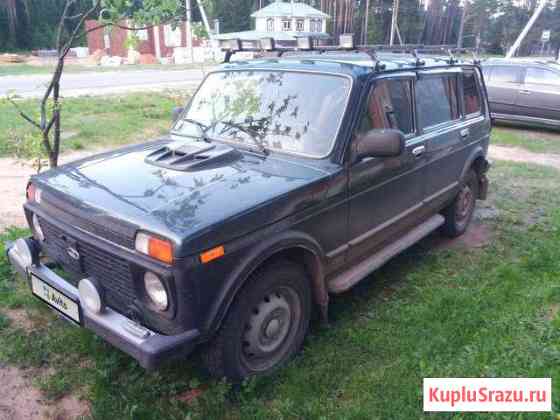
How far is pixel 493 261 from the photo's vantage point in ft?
16.3

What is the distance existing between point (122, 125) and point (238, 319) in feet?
29.9

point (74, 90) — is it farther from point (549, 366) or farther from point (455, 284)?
point (549, 366)

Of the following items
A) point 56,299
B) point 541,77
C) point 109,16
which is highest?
point 109,16

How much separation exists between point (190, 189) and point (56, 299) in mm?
1082

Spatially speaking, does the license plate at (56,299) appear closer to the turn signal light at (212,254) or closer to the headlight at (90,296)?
the headlight at (90,296)

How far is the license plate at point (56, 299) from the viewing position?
2.79 meters

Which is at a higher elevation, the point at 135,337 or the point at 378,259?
the point at 135,337

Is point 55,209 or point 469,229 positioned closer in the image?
point 55,209

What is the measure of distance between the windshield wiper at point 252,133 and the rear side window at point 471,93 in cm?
280

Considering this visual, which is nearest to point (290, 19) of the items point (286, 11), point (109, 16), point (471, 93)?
point (286, 11)

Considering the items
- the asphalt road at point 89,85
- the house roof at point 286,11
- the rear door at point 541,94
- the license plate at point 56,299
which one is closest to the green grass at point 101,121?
the asphalt road at point 89,85

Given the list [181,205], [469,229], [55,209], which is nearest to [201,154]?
[181,205]

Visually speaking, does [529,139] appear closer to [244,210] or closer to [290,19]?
[244,210]

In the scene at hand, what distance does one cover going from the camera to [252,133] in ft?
11.9
